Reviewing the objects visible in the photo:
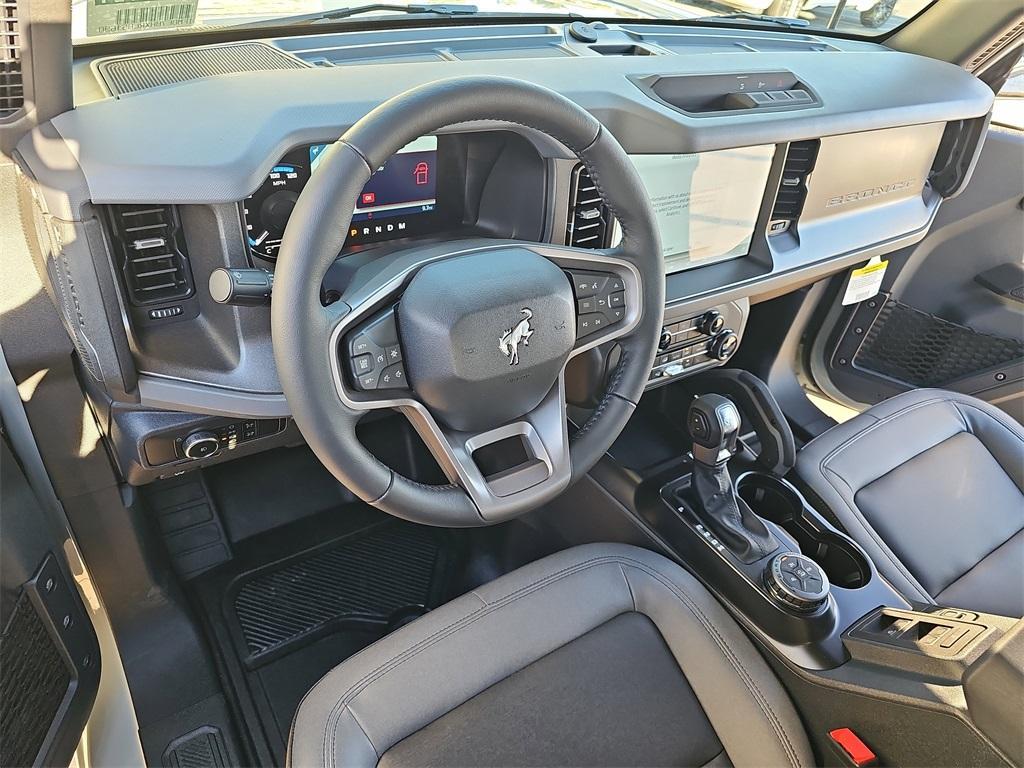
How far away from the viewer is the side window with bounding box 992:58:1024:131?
2049 mm

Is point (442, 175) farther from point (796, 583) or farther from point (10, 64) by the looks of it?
point (796, 583)

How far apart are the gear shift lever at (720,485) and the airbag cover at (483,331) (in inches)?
17.7

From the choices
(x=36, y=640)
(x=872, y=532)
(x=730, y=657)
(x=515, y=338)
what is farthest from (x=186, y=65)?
(x=872, y=532)

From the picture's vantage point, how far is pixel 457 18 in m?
1.57

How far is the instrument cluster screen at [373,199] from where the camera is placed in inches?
39.7

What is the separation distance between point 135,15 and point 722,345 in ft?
4.10

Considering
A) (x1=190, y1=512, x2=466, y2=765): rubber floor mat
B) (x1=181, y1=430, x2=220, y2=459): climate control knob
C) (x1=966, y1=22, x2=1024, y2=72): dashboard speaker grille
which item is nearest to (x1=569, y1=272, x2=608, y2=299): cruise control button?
→ (x1=181, y1=430, x2=220, y2=459): climate control knob

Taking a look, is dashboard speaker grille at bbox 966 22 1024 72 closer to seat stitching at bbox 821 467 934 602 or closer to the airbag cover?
seat stitching at bbox 821 467 934 602

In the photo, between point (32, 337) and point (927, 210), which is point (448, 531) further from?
→ point (927, 210)

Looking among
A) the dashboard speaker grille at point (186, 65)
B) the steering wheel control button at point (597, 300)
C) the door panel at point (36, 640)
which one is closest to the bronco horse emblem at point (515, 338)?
the steering wheel control button at point (597, 300)

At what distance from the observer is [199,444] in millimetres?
1172

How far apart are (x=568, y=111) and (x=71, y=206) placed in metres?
0.59

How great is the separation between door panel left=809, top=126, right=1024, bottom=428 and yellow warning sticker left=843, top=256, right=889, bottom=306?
3 cm

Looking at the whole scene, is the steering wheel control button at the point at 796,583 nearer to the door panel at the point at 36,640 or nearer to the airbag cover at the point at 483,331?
the airbag cover at the point at 483,331
